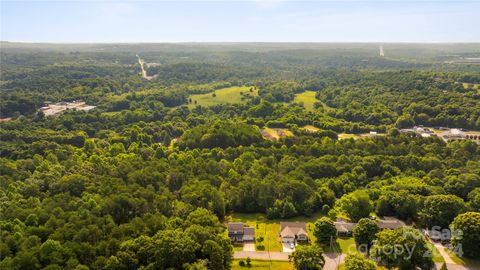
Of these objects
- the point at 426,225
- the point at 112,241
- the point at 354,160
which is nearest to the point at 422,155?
the point at 354,160

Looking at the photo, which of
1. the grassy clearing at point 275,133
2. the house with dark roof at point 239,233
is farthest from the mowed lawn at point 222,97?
the house with dark roof at point 239,233

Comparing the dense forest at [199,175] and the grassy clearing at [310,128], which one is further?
the grassy clearing at [310,128]

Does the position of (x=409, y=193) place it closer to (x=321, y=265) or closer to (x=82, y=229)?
(x=321, y=265)

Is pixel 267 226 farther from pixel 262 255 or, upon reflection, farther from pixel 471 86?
pixel 471 86

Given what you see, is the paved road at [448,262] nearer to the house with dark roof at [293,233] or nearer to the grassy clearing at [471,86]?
the house with dark roof at [293,233]

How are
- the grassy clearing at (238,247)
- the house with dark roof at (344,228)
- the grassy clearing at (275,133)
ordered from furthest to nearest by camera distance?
the grassy clearing at (275,133) → the house with dark roof at (344,228) → the grassy clearing at (238,247)

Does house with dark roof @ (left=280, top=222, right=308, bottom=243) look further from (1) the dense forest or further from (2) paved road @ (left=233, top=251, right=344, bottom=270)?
(1) the dense forest

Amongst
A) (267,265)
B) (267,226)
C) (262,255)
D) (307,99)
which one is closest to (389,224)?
(267,226)
